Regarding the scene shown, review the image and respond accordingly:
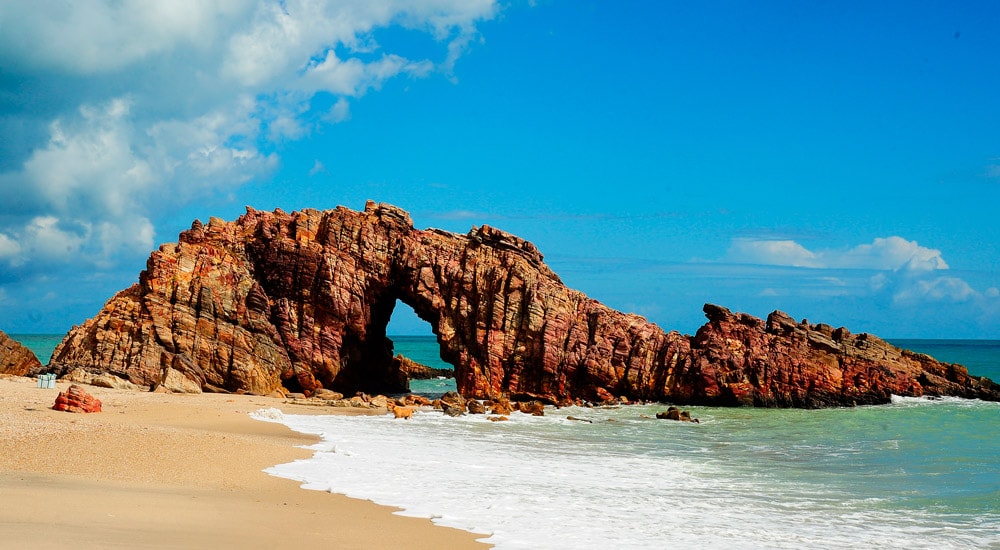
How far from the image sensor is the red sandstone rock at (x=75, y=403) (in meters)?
21.0

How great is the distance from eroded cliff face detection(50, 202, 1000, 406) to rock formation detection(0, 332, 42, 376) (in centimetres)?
291

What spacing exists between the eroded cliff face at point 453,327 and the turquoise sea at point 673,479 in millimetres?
8814

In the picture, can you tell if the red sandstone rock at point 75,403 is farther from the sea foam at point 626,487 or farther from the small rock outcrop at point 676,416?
the small rock outcrop at point 676,416

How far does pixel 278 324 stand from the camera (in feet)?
125

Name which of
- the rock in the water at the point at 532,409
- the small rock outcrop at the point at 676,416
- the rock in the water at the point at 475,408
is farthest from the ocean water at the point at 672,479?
the rock in the water at the point at 532,409

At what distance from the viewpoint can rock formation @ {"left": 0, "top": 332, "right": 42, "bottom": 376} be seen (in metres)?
35.9

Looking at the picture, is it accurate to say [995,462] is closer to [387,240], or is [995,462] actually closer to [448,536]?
[448,536]

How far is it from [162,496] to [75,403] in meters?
11.8

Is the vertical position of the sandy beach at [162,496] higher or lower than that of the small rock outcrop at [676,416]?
lower

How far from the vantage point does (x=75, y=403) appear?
21.1 m

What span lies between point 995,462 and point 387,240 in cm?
2807

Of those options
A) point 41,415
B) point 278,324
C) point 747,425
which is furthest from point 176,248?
point 747,425

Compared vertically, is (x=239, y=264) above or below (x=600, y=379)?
above

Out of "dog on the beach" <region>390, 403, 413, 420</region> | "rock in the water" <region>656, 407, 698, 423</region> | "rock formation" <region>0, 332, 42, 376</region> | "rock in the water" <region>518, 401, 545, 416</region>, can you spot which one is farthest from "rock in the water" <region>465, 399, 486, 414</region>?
"rock formation" <region>0, 332, 42, 376</region>
